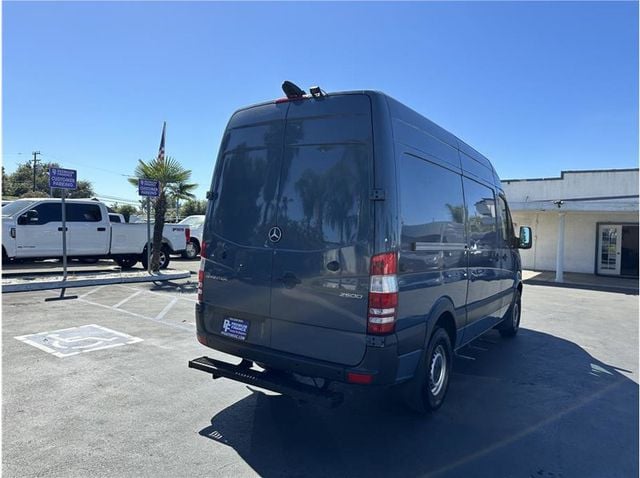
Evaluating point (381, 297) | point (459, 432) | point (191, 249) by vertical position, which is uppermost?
point (381, 297)

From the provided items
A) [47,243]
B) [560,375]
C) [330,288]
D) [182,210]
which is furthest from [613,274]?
[182,210]

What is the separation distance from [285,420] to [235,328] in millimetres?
944

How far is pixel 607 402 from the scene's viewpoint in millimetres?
4711

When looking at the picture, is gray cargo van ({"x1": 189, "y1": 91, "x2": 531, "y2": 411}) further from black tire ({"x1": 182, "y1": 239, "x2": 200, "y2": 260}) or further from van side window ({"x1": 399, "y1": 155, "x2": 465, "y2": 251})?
black tire ({"x1": 182, "y1": 239, "x2": 200, "y2": 260})

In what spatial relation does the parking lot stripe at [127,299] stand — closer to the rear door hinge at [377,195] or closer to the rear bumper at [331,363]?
the rear bumper at [331,363]

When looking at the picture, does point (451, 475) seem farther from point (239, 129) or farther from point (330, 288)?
point (239, 129)

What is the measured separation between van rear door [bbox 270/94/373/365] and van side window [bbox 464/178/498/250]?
2.16 meters

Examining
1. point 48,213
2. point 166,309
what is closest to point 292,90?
point 166,309

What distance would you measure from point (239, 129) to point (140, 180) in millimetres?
9876

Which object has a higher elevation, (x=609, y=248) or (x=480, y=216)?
(x=480, y=216)

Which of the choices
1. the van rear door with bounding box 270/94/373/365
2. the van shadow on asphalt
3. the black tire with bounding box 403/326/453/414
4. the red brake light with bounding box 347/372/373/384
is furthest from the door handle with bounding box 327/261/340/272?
the van shadow on asphalt

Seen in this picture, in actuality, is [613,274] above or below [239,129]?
below

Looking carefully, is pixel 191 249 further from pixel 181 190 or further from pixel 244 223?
pixel 244 223

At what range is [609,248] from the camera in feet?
63.4
